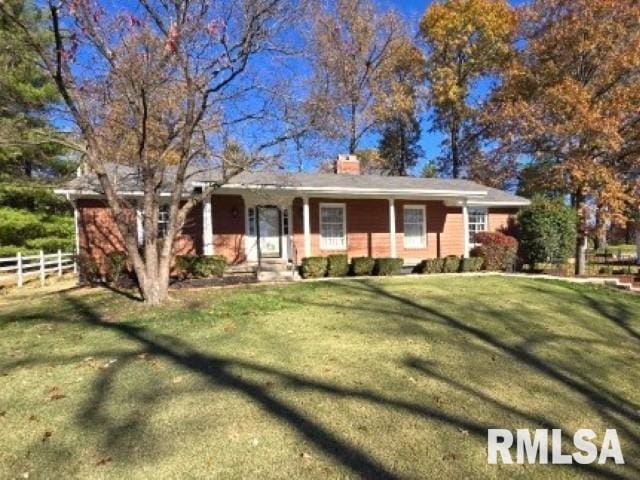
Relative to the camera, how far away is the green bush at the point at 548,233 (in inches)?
741

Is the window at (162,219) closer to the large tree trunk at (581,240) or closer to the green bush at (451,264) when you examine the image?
the green bush at (451,264)

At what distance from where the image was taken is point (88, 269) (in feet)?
47.0

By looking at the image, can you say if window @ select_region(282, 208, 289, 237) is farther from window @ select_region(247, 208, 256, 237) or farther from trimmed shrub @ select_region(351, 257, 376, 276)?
trimmed shrub @ select_region(351, 257, 376, 276)

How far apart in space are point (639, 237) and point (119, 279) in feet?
84.8

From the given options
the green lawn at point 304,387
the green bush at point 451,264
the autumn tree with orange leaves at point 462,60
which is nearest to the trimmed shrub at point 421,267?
the green bush at point 451,264

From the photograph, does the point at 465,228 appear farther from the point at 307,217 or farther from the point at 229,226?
the point at 229,226

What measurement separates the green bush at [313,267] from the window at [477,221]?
8949mm

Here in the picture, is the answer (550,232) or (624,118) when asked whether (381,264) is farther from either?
(624,118)

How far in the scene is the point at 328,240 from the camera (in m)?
18.3

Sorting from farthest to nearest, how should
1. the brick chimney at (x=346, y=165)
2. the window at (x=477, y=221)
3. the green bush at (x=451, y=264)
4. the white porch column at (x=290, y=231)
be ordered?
1. the window at (x=477, y=221)
2. the brick chimney at (x=346, y=165)
3. the green bush at (x=451, y=264)
4. the white porch column at (x=290, y=231)

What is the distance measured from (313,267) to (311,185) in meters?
2.99

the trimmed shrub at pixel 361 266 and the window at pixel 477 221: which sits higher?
the window at pixel 477 221

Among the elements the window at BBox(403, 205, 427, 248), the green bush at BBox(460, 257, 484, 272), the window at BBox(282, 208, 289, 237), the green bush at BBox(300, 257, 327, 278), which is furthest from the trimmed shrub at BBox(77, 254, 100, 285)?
the green bush at BBox(460, 257, 484, 272)

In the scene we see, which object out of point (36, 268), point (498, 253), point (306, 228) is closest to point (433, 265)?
point (498, 253)
